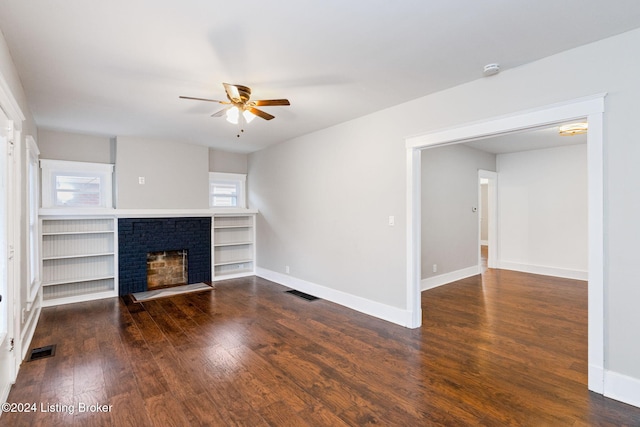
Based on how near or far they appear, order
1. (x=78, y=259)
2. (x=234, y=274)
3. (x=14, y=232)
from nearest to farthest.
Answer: (x=14, y=232) < (x=78, y=259) < (x=234, y=274)

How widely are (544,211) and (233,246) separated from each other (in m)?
6.57

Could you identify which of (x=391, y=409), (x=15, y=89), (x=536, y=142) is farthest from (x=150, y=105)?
(x=536, y=142)

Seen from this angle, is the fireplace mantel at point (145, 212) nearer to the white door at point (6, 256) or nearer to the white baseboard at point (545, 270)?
the white door at point (6, 256)

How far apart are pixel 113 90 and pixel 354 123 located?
2835 millimetres

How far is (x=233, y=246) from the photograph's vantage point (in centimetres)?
666

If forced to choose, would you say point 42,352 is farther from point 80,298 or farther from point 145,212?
point 145,212

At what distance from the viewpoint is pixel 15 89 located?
2.74m

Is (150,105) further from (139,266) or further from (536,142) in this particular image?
Answer: (536,142)

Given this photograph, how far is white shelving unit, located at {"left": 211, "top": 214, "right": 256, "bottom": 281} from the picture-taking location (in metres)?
6.36

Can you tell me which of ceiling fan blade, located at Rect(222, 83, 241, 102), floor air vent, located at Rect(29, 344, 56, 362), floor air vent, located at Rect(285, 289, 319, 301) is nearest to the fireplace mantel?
floor air vent, located at Rect(285, 289, 319, 301)

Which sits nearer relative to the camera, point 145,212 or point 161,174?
point 145,212

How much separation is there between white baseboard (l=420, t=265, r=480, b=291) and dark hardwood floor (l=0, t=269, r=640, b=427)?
82 centimetres

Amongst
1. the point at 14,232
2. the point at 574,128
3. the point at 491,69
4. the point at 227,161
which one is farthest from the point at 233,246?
the point at 574,128

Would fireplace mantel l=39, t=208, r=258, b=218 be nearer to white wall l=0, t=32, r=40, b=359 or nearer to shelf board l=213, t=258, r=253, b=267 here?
shelf board l=213, t=258, r=253, b=267
